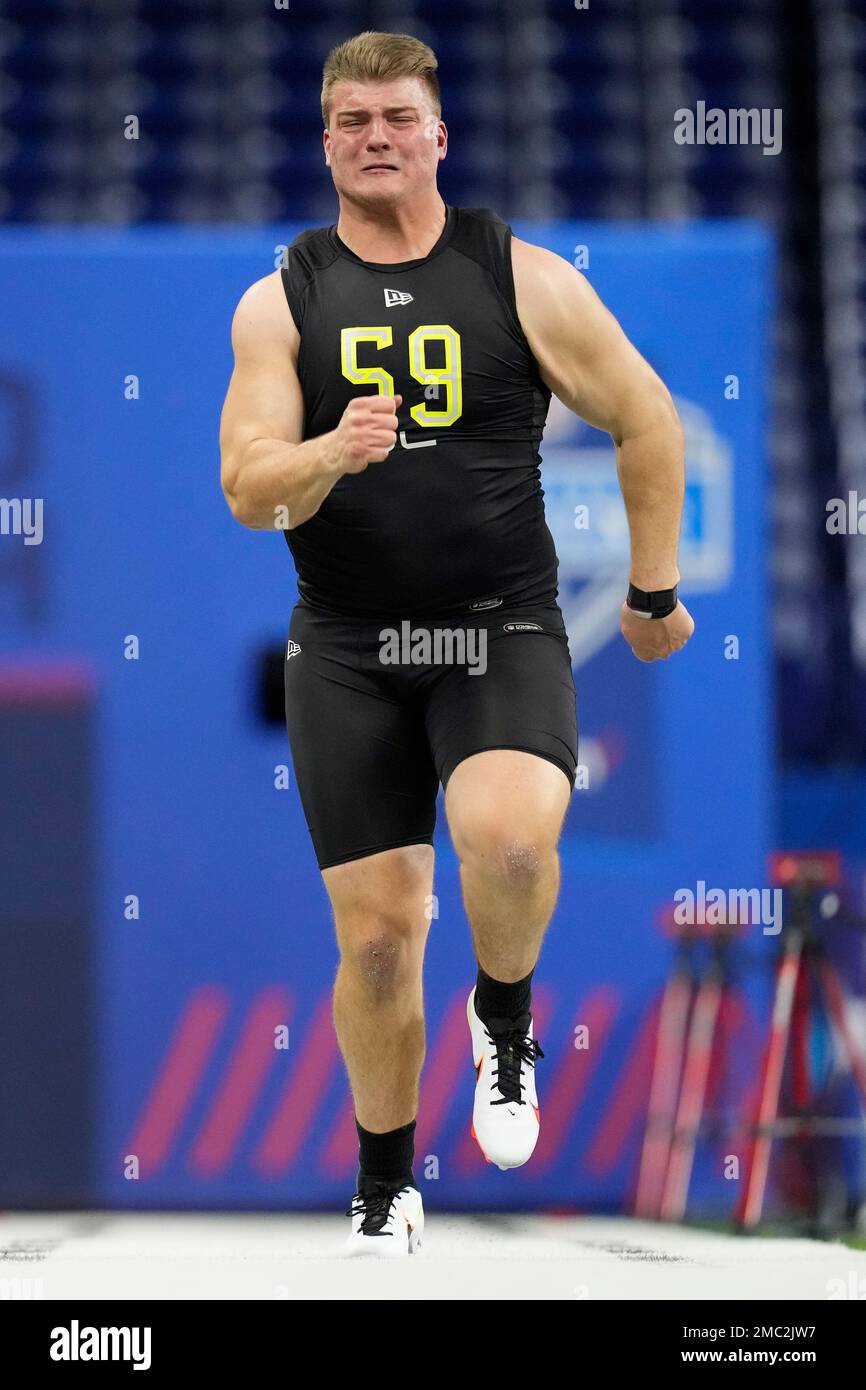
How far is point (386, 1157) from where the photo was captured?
12.4ft

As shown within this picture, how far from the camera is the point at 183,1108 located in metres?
5.88

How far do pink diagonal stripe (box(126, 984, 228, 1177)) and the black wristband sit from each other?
2.58 metres

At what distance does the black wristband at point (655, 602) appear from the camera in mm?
3736

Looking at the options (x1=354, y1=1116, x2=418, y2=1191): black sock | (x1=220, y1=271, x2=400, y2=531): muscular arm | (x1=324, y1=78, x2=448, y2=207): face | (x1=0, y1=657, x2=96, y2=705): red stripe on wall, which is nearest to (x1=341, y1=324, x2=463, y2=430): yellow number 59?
(x1=220, y1=271, x2=400, y2=531): muscular arm

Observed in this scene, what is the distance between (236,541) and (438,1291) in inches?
117

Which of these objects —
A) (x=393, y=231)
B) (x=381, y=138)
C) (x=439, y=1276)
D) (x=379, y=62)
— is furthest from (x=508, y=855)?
(x=379, y=62)

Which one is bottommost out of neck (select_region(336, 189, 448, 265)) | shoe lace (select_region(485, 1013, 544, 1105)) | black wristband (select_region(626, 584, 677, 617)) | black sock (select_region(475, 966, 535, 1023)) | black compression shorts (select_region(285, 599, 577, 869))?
shoe lace (select_region(485, 1013, 544, 1105))

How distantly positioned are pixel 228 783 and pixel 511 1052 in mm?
2464

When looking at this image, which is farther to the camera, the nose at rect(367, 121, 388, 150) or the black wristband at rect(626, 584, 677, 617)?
the black wristband at rect(626, 584, 677, 617)

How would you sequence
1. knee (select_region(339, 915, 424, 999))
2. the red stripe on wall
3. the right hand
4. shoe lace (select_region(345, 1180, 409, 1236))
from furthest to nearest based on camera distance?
the red stripe on wall
shoe lace (select_region(345, 1180, 409, 1236))
knee (select_region(339, 915, 424, 999))
the right hand

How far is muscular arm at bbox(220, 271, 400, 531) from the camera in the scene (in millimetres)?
3121

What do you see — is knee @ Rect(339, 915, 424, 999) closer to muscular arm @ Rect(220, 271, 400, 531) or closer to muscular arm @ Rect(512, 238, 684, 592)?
muscular arm @ Rect(220, 271, 400, 531)

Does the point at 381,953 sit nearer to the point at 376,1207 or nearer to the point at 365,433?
the point at 376,1207

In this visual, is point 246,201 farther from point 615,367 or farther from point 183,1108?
point 615,367
